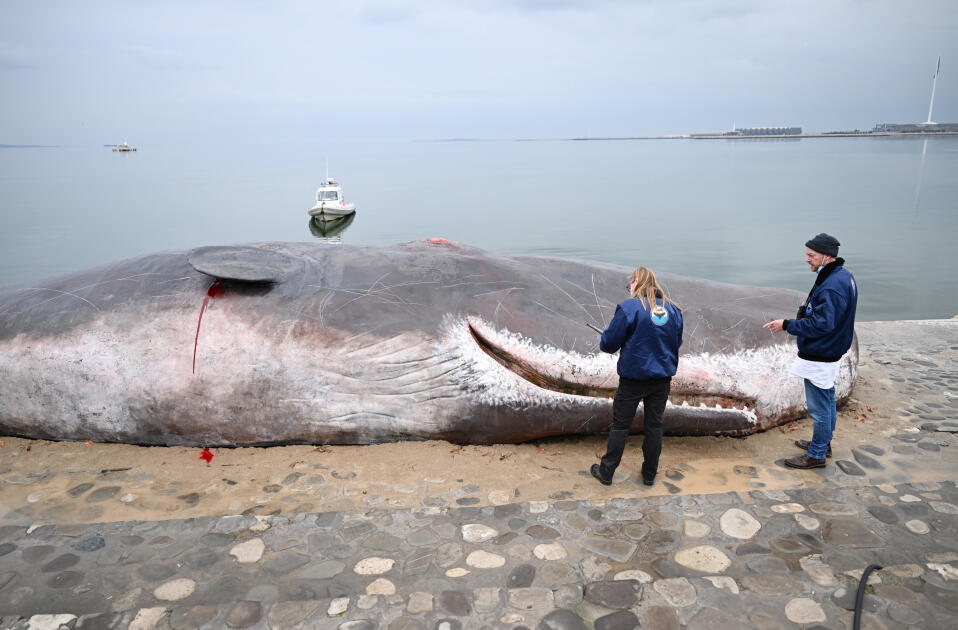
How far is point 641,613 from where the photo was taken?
116 inches

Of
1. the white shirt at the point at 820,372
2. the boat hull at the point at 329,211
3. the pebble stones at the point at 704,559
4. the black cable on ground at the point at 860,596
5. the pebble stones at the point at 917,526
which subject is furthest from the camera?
the boat hull at the point at 329,211

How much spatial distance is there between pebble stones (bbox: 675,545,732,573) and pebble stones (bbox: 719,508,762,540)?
0.25m

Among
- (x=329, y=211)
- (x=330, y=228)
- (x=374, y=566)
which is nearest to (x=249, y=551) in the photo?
(x=374, y=566)

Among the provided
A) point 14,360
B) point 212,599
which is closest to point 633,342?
point 212,599

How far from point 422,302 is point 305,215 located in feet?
126

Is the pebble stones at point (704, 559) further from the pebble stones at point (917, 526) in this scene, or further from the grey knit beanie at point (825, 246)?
the grey knit beanie at point (825, 246)

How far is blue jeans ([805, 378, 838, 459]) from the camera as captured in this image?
446 centimetres

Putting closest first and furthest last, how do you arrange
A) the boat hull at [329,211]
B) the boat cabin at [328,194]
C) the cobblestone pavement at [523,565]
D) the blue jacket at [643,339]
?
the cobblestone pavement at [523,565]
the blue jacket at [643,339]
the boat hull at [329,211]
the boat cabin at [328,194]

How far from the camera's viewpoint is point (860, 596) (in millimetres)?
2965

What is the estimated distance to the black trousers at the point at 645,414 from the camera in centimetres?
409

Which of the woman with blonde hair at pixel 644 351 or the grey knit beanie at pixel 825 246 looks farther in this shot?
the grey knit beanie at pixel 825 246

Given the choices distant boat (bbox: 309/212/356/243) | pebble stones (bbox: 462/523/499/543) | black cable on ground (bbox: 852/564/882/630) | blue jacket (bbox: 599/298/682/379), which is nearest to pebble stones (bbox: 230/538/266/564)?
pebble stones (bbox: 462/523/499/543)

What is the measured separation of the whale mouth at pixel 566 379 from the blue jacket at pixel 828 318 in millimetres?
910

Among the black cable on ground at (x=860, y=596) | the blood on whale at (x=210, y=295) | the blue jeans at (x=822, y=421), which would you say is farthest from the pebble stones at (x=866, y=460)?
the blood on whale at (x=210, y=295)
